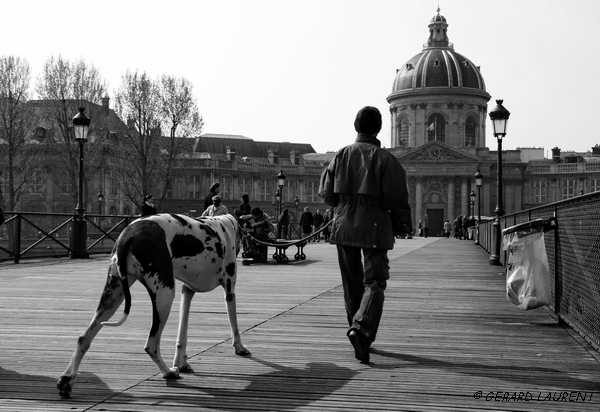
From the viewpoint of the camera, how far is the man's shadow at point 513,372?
5742mm

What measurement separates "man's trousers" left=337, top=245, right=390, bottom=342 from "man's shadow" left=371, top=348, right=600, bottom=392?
0.35 m

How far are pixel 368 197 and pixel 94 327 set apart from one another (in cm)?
261

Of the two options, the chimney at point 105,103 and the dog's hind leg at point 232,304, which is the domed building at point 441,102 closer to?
the chimney at point 105,103

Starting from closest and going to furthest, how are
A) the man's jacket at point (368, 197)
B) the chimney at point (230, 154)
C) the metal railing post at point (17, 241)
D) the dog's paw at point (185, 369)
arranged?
the dog's paw at point (185, 369)
the man's jacket at point (368, 197)
the metal railing post at point (17, 241)
the chimney at point (230, 154)

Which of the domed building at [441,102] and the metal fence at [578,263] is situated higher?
the domed building at [441,102]

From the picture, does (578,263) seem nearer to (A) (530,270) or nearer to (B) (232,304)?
(A) (530,270)

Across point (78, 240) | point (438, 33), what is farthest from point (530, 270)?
point (438, 33)

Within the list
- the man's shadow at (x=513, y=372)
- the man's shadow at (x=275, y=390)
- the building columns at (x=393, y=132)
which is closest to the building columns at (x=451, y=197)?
the building columns at (x=393, y=132)

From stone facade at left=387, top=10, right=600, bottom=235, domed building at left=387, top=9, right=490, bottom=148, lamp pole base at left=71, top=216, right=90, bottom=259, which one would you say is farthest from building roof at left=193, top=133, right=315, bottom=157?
lamp pole base at left=71, top=216, right=90, bottom=259

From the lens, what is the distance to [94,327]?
5297 millimetres

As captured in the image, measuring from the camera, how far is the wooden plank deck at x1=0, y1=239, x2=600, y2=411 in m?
5.18

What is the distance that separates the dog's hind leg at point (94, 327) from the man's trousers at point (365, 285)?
206cm

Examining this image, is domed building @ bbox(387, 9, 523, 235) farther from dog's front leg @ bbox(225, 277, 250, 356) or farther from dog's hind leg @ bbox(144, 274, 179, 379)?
dog's hind leg @ bbox(144, 274, 179, 379)

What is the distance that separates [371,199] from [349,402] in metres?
2.17
